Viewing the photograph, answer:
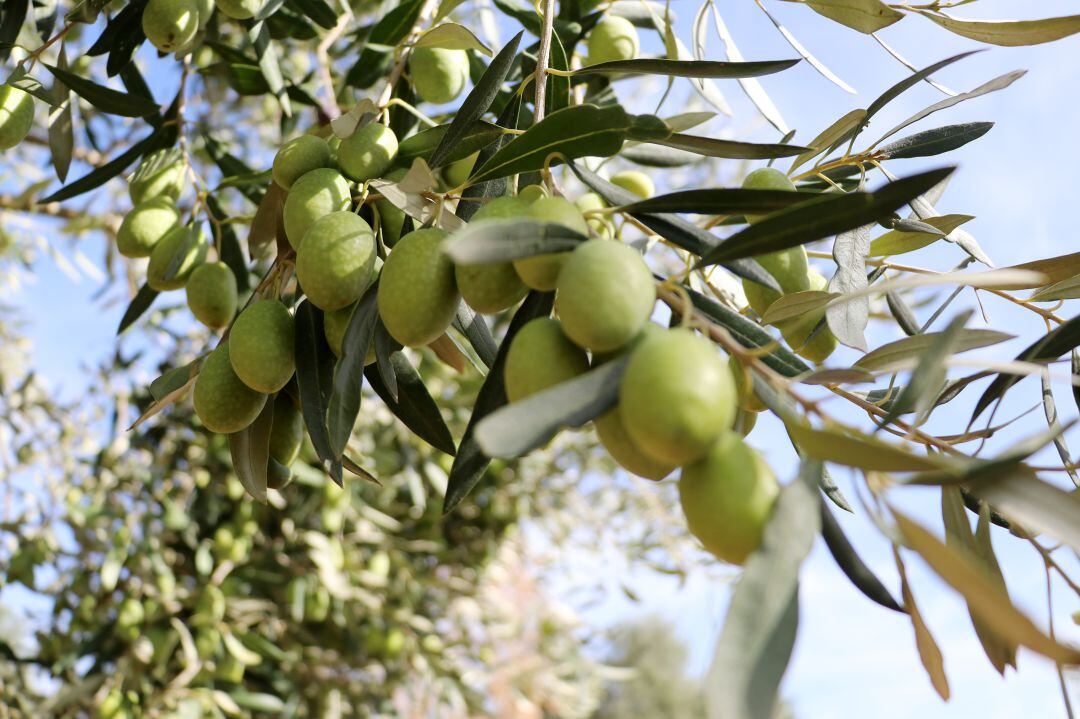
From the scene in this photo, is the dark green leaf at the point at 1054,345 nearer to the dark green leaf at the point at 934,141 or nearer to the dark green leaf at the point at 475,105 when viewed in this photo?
the dark green leaf at the point at 934,141

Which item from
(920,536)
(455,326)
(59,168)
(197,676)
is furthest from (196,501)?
(920,536)

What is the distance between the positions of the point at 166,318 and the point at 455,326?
1.89m

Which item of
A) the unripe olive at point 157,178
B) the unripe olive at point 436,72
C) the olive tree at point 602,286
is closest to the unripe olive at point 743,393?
the olive tree at point 602,286

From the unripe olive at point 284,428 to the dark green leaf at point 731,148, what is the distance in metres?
0.45

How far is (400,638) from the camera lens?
2383 millimetres

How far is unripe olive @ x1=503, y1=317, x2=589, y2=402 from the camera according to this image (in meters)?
0.49

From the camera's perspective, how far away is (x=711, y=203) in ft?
1.99

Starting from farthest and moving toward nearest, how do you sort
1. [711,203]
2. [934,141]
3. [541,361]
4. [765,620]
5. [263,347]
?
[934,141]
[263,347]
[711,203]
[541,361]
[765,620]

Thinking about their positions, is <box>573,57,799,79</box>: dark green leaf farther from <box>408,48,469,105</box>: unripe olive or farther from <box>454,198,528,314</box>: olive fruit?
<box>408,48,469,105</box>: unripe olive

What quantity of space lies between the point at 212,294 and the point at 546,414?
2.19ft

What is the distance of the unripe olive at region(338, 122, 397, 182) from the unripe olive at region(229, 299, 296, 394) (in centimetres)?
15

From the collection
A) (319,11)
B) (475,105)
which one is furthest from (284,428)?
(319,11)

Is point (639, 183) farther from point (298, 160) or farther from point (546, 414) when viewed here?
point (546, 414)

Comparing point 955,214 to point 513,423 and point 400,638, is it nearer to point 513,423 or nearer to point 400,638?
point 513,423
